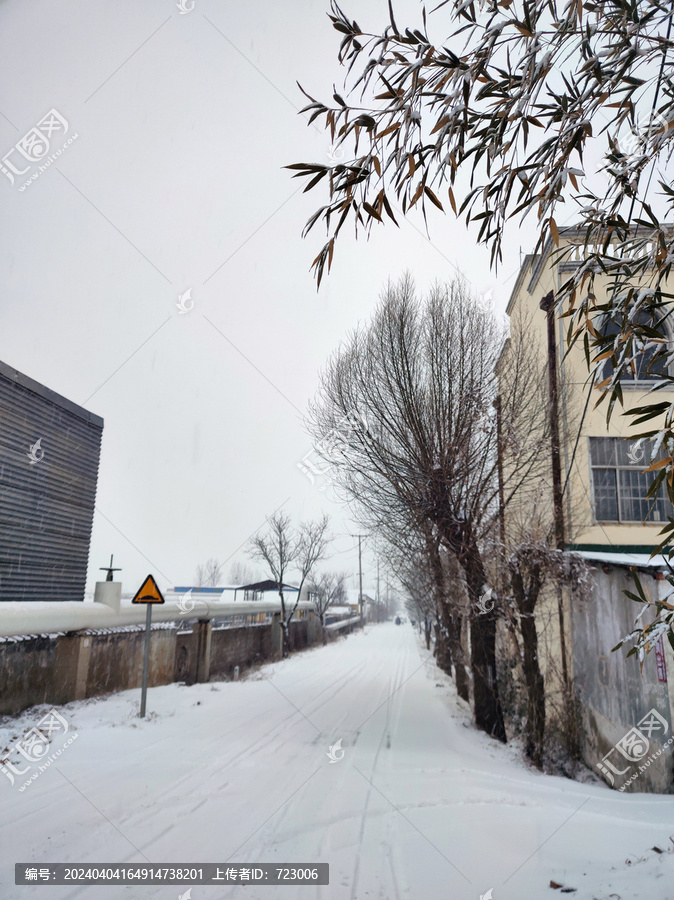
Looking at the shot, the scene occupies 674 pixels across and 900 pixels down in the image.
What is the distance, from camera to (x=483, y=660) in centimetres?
1016

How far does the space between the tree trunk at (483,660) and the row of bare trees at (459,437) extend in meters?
0.02

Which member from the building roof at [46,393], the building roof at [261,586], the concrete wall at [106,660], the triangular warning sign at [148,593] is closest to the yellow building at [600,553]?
the triangular warning sign at [148,593]

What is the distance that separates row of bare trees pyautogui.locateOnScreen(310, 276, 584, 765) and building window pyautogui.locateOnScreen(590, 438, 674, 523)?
146 centimetres

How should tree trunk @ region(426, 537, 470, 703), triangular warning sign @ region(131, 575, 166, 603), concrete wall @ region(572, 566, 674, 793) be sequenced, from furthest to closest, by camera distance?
tree trunk @ region(426, 537, 470, 703), triangular warning sign @ region(131, 575, 166, 603), concrete wall @ region(572, 566, 674, 793)

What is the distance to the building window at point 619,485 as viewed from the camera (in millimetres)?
10734

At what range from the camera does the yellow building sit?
269 inches

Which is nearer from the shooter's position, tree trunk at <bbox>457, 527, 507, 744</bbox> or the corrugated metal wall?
tree trunk at <bbox>457, 527, 507, 744</bbox>

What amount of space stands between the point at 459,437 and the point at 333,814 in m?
6.18

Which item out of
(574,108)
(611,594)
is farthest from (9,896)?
(611,594)

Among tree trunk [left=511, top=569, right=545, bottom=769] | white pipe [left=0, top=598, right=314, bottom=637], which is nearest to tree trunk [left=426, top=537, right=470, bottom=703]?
tree trunk [left=511, top=569, right=545, bottom=769]

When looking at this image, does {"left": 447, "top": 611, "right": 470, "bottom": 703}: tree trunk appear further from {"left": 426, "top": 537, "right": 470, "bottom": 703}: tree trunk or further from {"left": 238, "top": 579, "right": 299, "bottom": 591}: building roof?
{"left": 238, "top": 579, "right": 299, "bottom": 591}: building roof

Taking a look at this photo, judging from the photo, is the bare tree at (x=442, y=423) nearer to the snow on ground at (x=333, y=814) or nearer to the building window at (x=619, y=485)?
the building window at (x=619, y=485)

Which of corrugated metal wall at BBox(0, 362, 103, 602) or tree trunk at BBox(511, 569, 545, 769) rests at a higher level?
corrugated metal wall at BBox(0, 362, 103, 602)

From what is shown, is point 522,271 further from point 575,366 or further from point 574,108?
point 574,108
